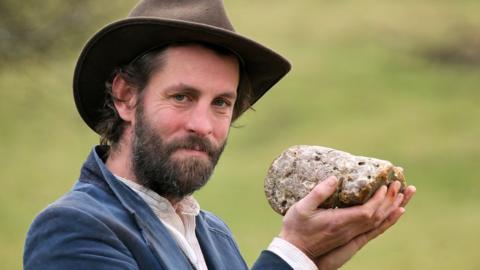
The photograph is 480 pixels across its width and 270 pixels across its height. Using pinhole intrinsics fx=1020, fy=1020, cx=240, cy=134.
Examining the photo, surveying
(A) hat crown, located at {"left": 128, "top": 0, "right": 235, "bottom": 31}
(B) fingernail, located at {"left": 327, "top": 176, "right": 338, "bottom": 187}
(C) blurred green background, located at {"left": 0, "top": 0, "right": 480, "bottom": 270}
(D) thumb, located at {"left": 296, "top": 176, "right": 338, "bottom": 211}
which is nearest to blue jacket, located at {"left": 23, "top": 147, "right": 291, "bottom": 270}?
(D) thumb, located at {"left": 296, "top": 176, "right": 338, "bottom": 211}

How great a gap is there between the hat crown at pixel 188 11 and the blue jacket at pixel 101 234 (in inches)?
23.6

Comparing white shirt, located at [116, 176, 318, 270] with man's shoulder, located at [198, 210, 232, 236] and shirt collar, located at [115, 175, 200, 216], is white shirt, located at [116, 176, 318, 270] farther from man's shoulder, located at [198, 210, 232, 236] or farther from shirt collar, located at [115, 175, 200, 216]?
man's shoulder, located at [198, 210, 232, 236]

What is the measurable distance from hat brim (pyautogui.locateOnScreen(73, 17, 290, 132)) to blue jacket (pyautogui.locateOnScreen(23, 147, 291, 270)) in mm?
408

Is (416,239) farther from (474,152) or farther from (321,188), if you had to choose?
(321,188)

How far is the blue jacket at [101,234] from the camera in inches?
136

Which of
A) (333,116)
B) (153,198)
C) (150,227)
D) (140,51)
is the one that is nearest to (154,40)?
(140,51)

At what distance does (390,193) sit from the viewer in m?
3.62

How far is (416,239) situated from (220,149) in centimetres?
1665

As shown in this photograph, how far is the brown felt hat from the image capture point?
3832 mm

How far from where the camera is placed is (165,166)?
149 inches

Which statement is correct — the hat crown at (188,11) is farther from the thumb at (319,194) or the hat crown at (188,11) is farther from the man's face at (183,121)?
the thumb at (319,194)

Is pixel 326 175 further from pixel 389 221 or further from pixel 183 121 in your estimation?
pixel 183 121

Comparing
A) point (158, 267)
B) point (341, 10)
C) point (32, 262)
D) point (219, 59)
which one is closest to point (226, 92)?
point (219, 59)

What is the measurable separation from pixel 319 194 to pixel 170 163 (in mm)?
603
